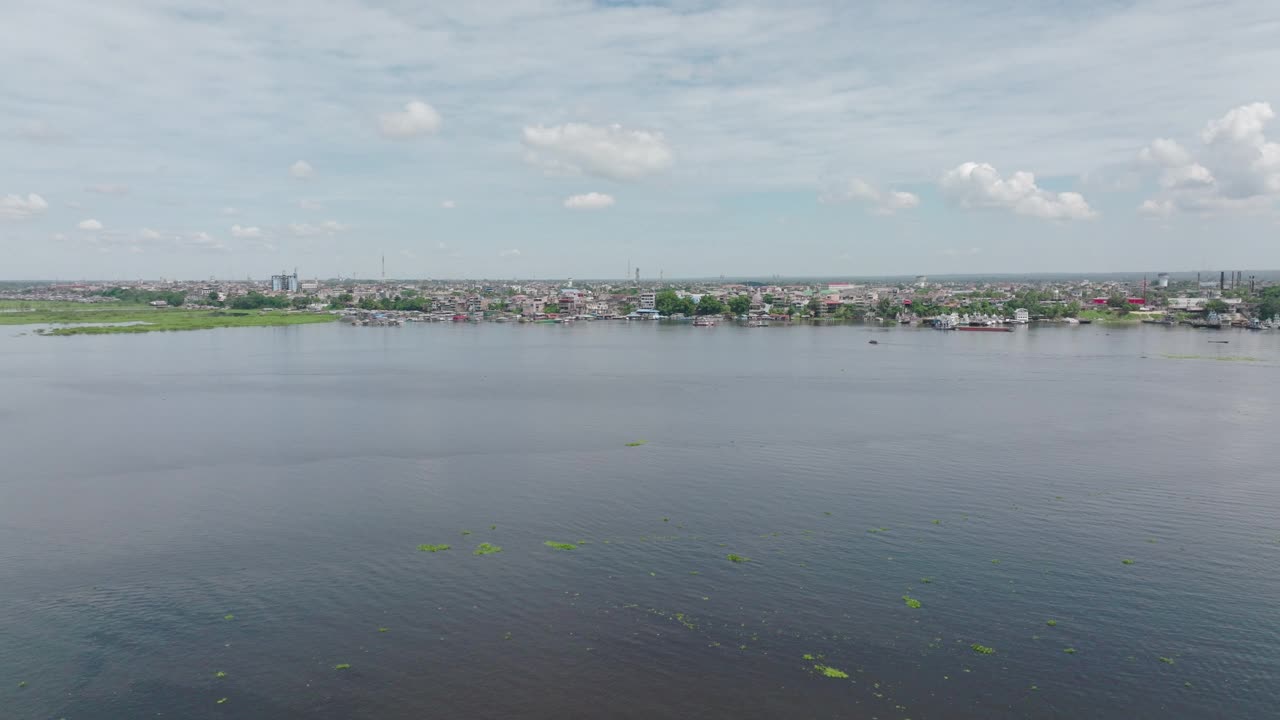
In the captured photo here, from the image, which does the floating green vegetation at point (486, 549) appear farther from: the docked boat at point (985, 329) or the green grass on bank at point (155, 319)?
the docked boat at point (985, 329)

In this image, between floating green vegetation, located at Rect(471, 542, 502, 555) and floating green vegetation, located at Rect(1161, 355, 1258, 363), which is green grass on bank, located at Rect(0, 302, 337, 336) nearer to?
floating green vegetation, located at Rect(471, 542, 502, 555)

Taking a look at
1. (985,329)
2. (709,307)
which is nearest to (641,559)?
(985,329)

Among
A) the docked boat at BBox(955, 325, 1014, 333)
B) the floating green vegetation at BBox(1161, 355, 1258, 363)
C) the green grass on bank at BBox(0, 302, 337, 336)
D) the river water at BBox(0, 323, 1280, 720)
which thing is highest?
the green grass on bank at BBox(0, 302, 337, 336)

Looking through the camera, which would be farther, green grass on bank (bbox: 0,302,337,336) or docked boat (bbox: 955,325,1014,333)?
docked boat (bbox: 955,325,1014,333)

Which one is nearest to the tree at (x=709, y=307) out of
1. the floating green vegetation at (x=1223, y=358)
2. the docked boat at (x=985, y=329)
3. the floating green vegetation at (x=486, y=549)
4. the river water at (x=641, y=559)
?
the docked boat at (x=985, y=329)

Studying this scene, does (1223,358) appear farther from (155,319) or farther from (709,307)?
(155,319)

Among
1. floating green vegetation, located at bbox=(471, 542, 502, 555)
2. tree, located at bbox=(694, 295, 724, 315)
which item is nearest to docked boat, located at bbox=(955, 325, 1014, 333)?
tree, located at bbox=(694, 295, 724, 315)

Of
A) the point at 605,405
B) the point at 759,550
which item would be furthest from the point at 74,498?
the point at 605,405
